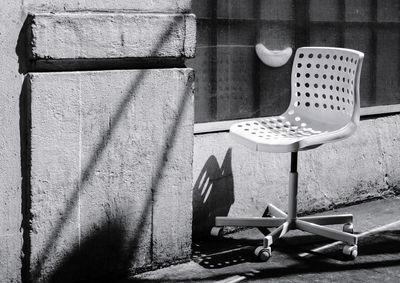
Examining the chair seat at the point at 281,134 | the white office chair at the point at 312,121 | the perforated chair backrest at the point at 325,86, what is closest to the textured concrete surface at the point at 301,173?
the white office chair at the point at 312,121

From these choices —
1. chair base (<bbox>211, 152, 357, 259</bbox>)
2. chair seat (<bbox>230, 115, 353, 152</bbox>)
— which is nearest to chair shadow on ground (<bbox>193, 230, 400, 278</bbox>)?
chair base (<bbox>211, 152, 357, 259</bbox>)

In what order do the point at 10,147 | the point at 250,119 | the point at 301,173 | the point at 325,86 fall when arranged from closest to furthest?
the point at 10,147 < the point at 325,86 < the point at 250,119 < the point at 301,173

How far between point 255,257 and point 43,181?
64.6 inches

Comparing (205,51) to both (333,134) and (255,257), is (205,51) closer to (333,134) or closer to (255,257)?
(333,134)

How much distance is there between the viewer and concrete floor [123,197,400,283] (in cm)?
511

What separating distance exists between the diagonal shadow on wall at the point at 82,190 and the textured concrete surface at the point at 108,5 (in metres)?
0.09

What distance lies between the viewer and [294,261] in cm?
545

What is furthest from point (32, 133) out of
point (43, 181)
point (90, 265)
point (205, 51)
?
point (205, 51)

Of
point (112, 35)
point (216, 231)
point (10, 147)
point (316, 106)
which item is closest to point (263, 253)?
point (216, 231)

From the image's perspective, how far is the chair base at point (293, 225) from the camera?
5.45 metres

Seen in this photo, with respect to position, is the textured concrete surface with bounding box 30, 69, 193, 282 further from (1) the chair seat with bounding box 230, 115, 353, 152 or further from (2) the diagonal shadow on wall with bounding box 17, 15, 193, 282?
(1) the chair seat with bounding box 230, 115, 353, 152

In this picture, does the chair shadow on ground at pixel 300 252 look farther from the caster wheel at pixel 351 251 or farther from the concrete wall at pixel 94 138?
the concrete wall at pixel 94 138

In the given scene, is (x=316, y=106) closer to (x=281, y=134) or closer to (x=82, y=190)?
(x=281, y=134)

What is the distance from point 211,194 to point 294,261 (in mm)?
842
